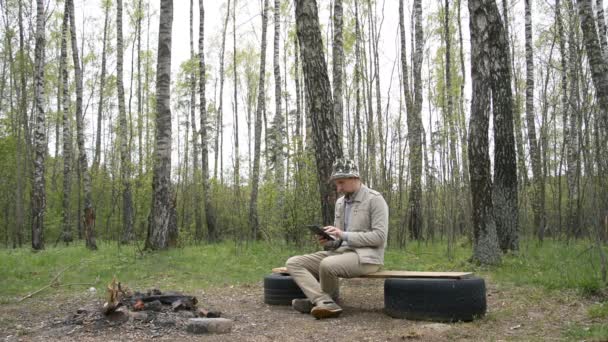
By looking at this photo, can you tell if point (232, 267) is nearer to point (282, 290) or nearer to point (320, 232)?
point (282, 290)

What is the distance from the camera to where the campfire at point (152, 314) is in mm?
4566

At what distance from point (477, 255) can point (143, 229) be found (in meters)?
17.8

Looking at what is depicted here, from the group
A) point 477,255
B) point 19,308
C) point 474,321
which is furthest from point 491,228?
point 19,308

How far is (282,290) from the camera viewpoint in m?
5.72

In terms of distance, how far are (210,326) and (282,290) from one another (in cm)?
135

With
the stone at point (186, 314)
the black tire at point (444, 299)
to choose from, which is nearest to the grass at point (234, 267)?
the black tire at point (444, 299)

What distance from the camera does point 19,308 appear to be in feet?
19.5

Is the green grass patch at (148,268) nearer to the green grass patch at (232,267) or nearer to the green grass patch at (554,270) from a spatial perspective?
the green grass patch at (232,267)

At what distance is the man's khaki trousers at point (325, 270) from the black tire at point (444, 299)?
22.5 inches

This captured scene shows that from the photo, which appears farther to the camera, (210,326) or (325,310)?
(325,310)

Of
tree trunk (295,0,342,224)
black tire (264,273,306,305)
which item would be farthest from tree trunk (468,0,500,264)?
black tire (264,273,306,305)

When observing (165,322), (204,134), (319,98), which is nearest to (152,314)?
(165,322)

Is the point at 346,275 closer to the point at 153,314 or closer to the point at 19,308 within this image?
the point at 153,314

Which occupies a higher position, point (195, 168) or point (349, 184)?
point (195, 168)
